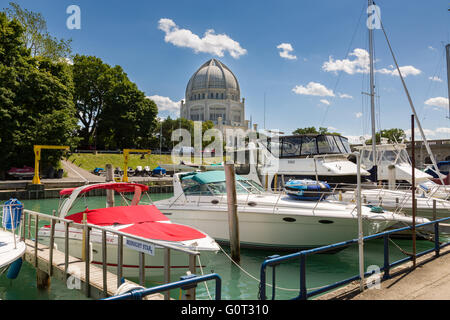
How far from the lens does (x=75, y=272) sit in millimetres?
7812

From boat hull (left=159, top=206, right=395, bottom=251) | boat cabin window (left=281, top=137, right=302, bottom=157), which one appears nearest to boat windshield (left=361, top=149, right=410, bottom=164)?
boat cabin window (left=281, top=137, right=302, bottom=157)

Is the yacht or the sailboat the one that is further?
the yacht

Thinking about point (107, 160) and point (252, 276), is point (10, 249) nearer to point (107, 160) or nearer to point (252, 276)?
point (252, 276)

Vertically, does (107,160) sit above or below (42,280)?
above

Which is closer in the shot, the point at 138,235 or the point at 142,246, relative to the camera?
the point at 142,246

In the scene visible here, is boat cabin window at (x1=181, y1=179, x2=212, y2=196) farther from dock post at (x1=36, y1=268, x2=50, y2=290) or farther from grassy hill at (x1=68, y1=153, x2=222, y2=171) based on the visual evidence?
grassy hill at (x1=68, y1=153, x2=222, y2=171)

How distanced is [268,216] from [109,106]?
50.8 m

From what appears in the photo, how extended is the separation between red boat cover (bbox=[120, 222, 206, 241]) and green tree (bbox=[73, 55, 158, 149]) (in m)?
49.6

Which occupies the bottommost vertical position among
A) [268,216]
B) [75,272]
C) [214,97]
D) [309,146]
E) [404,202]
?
[75,272]

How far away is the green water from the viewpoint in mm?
8773

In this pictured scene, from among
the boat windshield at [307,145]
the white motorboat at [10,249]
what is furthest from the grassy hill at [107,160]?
the white motorboat at [10,249]

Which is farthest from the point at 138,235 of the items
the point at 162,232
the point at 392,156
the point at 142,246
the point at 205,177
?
the point at 392,156
